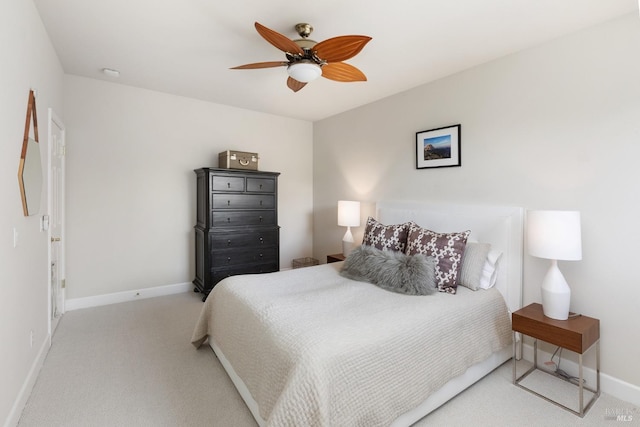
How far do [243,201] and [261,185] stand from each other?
1.09 feet

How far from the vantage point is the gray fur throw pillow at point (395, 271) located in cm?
230

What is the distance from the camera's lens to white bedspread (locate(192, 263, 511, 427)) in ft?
4.62

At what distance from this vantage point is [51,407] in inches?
75.0

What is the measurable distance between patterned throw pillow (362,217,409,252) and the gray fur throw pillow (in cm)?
22

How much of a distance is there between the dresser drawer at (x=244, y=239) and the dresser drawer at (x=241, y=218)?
112mm

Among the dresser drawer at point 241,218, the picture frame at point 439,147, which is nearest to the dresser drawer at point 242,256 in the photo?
the dresser drawer at point 241,218

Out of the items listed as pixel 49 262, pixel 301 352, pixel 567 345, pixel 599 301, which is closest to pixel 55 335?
pixel 49 262

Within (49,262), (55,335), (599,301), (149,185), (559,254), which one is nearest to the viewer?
(559,254)

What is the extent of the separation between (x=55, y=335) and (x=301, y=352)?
271 centimetres

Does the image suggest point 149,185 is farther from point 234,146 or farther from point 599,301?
point 599,301

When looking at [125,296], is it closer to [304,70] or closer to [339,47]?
[304,70]

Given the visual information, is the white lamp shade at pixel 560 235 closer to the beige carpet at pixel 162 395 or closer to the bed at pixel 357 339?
the bed at pixel 357 339

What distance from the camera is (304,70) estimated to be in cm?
215

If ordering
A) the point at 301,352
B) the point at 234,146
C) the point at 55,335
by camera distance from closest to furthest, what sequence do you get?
the point at 301,352, the point at 55,335, the point at 234,146
